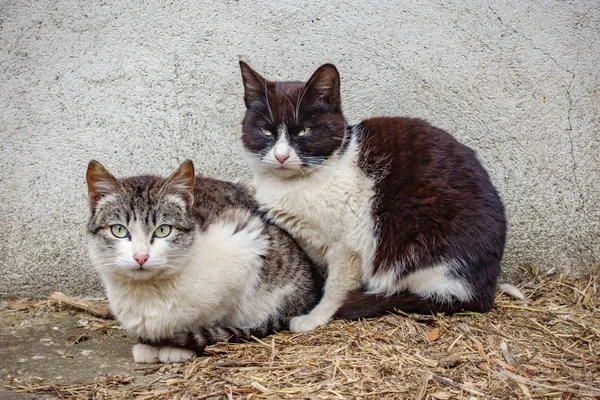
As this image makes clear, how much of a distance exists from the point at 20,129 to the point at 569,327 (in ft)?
11.7

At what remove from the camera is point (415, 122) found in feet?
10.4

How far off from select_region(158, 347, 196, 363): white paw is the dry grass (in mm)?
58

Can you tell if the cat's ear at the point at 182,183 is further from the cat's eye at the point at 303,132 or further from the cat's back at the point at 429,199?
the cat's back at the point at 429,199

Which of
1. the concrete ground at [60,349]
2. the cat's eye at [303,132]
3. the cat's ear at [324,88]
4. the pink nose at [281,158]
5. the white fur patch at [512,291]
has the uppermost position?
the cat's ear at [324,88]

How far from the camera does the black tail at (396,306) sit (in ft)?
9.66

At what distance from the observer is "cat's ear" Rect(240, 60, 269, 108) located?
3.04 m

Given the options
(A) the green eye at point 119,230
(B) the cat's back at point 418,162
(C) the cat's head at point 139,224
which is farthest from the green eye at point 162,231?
(B) the cat's back at point 418,162

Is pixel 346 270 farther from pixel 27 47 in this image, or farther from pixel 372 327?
pixel 27 47

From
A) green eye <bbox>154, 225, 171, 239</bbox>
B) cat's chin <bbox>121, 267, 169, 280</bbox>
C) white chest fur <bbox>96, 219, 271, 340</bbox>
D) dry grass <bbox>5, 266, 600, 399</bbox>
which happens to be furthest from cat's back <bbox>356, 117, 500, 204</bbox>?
cat's chin <bbox>121, 267, 169, 280</bbox>

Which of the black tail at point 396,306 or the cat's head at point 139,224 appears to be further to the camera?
the black tail at point 396,306

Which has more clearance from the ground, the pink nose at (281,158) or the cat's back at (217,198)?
the pink nose at (281,158)

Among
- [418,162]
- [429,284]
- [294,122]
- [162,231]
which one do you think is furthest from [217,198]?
[429,284]

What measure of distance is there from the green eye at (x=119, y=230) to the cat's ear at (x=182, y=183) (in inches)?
9.6

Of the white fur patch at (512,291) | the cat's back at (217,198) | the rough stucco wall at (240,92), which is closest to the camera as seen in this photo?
the cat's back at (217,198)
